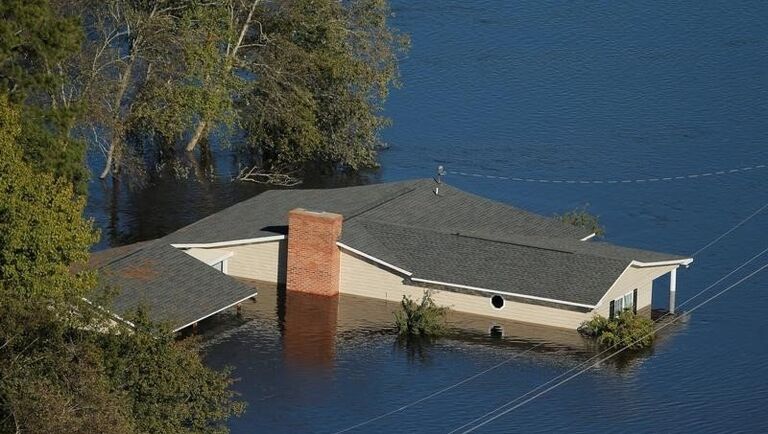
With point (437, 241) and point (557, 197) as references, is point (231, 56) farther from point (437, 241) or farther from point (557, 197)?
point (437, 241)

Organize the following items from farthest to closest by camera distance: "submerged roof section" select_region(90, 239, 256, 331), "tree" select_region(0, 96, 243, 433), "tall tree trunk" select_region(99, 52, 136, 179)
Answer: "tall tree trunk" select_region(99, 52, 136, 179)
"submerged roof section" select_region(90, 239, 256, 331)
"tree" select_region(0, 96, 243, 433)

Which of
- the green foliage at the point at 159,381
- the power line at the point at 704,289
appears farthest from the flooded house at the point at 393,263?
the green foliage at the point at 159,381

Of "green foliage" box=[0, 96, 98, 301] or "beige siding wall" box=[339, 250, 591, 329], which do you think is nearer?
"green foliage" box=[0, 96, 98, 301]

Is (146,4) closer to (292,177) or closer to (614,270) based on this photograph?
(292,177)

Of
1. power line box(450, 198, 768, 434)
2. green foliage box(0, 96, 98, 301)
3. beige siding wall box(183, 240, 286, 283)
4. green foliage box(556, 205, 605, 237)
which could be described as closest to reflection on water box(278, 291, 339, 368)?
beige siding wall box(183, 240, 286, 283)

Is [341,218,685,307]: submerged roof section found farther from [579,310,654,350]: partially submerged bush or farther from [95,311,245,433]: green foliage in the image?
[95,311,245,433]: green foliage

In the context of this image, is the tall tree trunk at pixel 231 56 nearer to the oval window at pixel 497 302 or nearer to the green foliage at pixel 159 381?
the oval window at pixel 497 302

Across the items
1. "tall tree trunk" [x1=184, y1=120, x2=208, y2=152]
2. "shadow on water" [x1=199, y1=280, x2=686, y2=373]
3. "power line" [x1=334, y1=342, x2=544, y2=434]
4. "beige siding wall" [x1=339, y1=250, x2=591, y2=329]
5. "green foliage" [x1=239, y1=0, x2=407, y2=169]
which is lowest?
"power line" [x1=334, y1=342, x2=544, y2=434]
